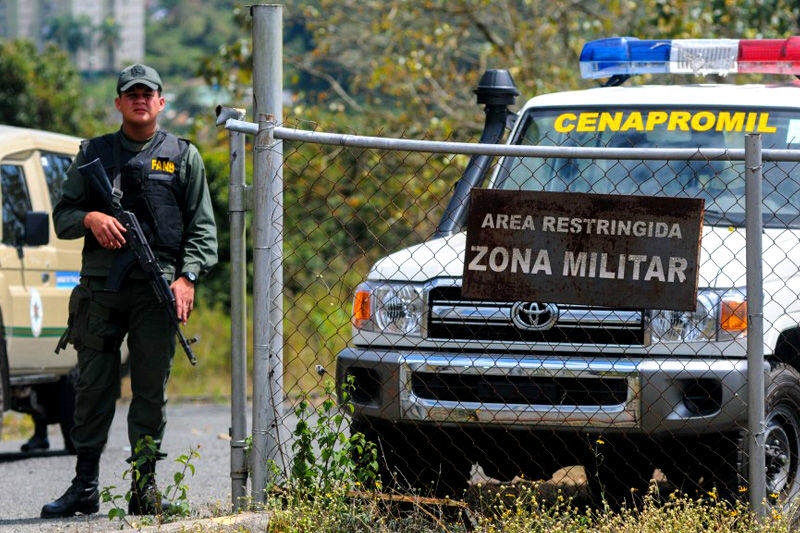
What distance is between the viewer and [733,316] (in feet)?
15.3

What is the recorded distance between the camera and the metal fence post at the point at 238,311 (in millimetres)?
4852

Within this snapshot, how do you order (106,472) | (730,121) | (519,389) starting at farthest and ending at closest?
(106,472), (730,121), (519,389)

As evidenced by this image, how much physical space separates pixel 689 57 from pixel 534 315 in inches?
98.4

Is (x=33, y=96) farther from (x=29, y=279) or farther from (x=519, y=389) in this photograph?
(x=519, y=389)

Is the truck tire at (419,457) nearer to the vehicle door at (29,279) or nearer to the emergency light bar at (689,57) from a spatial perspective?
the emergency light bar at (689,57)

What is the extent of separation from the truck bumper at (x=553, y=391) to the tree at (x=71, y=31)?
431ft

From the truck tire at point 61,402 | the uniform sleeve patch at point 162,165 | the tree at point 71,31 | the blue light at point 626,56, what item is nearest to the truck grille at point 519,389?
the uniform sleeve patch at point 162,165

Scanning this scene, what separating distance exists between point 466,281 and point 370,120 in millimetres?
10268

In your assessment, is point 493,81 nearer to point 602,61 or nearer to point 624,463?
point 602,61

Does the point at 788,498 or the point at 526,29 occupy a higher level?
the point at 526,29

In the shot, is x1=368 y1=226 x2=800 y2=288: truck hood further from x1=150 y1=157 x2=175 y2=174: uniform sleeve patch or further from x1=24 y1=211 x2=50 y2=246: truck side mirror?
x1=24 y1=211 x2=50 y2=246: truck side mirror

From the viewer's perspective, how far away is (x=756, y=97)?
5.92m

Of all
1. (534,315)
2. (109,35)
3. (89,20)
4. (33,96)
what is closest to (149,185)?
(534,315)

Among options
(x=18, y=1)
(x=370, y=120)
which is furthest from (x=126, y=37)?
(x=370, y=120)
